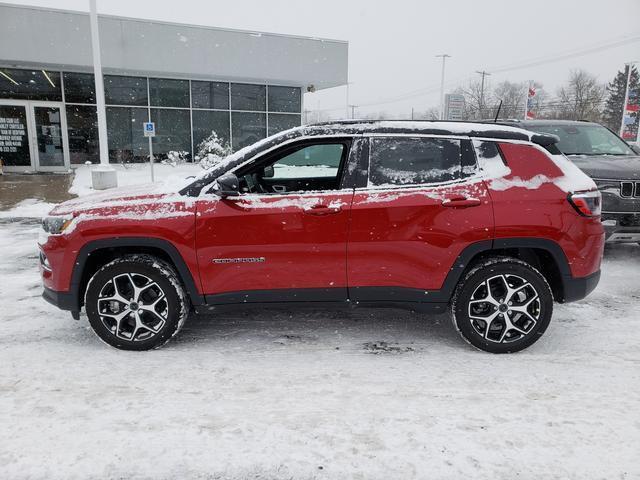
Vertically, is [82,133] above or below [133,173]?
above

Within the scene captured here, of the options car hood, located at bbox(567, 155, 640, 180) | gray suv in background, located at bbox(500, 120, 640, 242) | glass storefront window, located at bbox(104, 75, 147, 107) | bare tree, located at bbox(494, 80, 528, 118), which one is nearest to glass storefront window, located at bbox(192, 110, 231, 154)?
glass storefront window, located at bbox(104, 75, 147, 107)

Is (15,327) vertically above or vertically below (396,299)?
below

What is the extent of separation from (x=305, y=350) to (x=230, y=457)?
1.39m

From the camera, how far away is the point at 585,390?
323cm

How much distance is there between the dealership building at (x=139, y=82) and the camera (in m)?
17.1

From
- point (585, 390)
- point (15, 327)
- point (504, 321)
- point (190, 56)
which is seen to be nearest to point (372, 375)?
point (504, 321)

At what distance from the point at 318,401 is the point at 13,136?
65.4 feet

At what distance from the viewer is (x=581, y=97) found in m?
84.1

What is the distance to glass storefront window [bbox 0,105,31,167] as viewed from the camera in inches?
714

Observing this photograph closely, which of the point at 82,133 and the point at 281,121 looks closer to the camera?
the point at 82,133

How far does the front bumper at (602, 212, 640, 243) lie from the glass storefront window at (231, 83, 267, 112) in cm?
1818

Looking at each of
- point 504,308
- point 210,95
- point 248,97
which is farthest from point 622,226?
point 248,97

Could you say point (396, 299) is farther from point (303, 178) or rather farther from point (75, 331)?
point (75, 331)

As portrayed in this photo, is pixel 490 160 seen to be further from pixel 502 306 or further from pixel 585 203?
pixel 502 306
